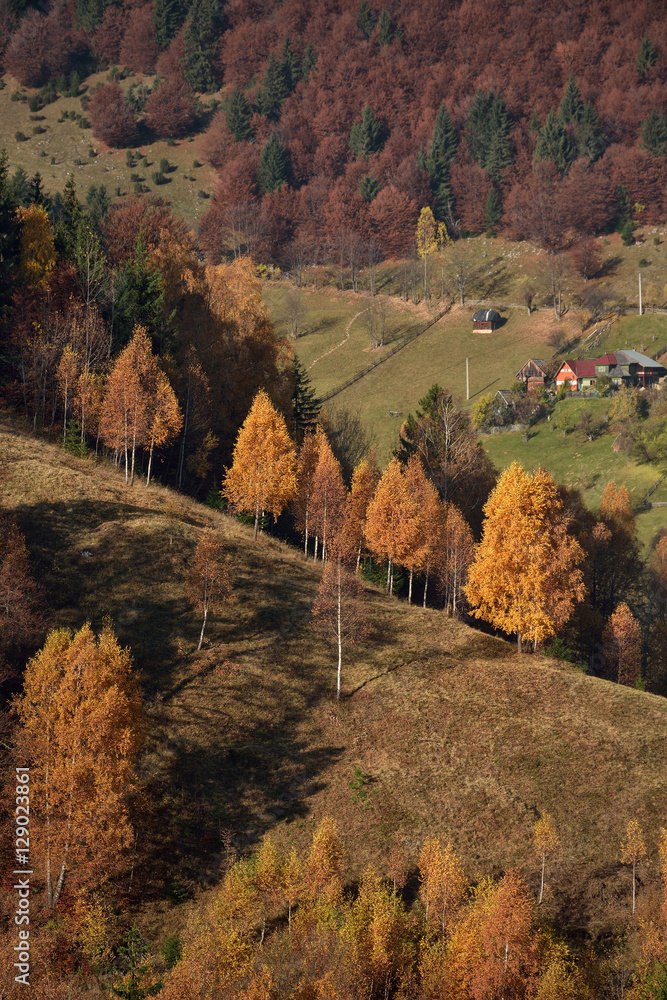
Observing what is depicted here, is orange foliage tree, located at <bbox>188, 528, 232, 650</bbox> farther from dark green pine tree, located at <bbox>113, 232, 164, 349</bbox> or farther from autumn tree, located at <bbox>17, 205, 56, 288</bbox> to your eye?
autumn tree, located at <bbox>17, 205, 56, 288</bbox>

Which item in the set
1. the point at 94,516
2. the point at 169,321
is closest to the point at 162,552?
the point at 94,516

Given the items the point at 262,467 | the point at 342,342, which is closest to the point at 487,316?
the point at 342,342

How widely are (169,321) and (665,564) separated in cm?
5854

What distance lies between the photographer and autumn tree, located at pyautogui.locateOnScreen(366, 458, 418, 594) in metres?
70.7

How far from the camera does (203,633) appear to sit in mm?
53906

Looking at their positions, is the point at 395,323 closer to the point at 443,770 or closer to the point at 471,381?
the point at 471,381

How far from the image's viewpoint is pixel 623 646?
78.5m

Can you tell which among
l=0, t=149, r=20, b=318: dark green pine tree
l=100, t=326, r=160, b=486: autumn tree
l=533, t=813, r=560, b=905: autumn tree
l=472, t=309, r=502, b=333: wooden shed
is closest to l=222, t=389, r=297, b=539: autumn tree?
l=100, t=326, r=160, b=486: autumn tree

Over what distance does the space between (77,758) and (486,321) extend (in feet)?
424

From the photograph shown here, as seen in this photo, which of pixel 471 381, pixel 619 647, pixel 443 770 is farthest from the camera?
pixel 471 381

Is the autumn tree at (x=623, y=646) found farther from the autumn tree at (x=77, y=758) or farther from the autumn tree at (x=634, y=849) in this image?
the autumn tree at (x=77, y=758)

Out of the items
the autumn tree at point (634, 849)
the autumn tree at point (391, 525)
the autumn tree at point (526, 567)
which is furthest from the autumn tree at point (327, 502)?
the autumn tree at point (634, 849)

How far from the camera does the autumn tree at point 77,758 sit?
39125mm

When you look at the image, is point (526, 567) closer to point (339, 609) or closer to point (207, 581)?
point (339, 609)
